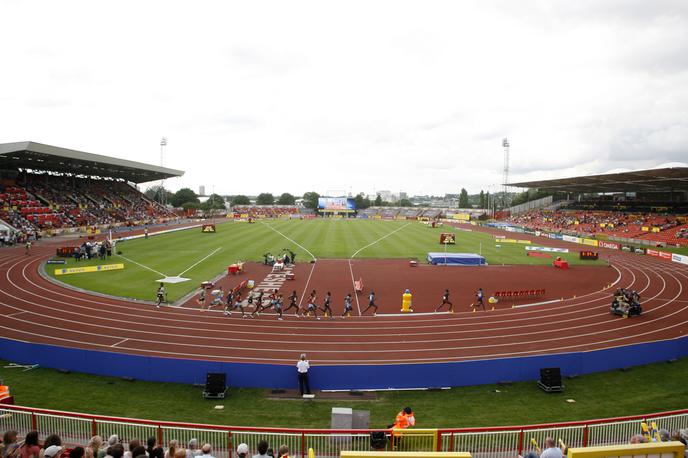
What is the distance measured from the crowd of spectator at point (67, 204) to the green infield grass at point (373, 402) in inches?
1828

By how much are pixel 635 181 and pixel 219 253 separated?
195 ft

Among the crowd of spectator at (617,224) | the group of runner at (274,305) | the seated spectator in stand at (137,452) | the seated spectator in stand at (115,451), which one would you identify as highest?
the crowd of spectator at (617,224)

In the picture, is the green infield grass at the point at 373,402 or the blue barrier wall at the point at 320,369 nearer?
the green infield grass at the point at 373,402

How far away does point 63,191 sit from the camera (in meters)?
66.9

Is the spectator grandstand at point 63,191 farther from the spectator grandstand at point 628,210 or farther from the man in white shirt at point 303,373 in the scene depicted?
the spectator grandstand at point 628,210

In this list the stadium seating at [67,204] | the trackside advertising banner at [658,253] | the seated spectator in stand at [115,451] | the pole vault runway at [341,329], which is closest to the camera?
the seated spectator in stand at [115,451]

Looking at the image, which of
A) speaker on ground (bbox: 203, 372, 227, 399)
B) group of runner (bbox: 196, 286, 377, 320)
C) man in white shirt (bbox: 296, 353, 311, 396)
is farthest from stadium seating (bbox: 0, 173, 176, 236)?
man in white shirt (bbox: 296, 353, 311, 396)

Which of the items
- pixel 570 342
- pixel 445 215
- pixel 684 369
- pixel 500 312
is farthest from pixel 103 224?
pixel 445 215

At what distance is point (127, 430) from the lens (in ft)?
32.2

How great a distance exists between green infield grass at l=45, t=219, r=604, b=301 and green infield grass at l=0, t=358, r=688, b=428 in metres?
11.3

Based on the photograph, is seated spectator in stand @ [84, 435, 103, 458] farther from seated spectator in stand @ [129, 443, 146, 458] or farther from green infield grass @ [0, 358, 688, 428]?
green infield grass @ [0, 358, 688, 428]

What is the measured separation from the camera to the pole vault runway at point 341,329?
16.8 meters

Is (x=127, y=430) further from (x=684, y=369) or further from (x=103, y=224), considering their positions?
(x=103, y=224)

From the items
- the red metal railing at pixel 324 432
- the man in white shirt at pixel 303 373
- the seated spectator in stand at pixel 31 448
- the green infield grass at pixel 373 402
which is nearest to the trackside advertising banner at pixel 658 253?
the green infield grass at pixel 373 402
